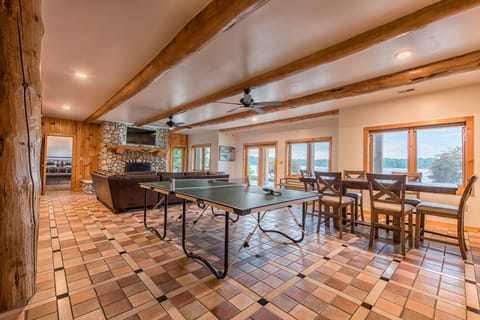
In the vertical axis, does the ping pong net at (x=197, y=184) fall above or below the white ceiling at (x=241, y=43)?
below

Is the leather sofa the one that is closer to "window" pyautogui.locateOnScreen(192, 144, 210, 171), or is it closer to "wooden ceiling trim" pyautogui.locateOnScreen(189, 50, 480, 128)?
"wooden ceiling trim" pyautogui.locateOnScreen(189, 50, 480, 128)

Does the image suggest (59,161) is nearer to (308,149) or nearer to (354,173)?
(308,149)

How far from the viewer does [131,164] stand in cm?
849

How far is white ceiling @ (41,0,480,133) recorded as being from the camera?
6.61 feet

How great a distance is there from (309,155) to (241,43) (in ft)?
16.7

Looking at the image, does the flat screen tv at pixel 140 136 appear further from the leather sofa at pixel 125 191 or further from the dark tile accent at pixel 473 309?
the dark tile accent at pixel 473 309

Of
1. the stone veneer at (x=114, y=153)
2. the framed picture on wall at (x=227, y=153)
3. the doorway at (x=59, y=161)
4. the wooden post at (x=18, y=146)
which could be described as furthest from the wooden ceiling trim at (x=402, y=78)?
the doorway at (x=59, y=161)

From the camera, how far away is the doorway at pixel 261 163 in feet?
26.8

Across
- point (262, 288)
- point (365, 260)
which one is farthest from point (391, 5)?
point (262, 288)

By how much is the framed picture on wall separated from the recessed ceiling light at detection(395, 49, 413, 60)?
22.7ft

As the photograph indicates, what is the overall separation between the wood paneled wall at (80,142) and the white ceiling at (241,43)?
410 centimetres

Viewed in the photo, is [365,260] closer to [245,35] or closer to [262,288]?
[262,288]

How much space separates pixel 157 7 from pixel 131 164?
297 inches

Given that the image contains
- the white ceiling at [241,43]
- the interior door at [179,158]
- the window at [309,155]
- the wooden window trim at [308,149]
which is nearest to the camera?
the white ceiling at [241,43]
